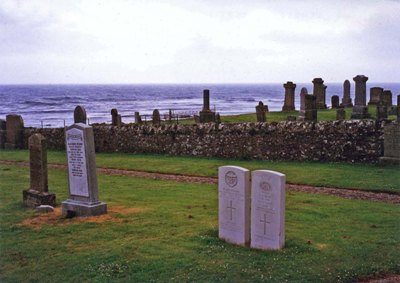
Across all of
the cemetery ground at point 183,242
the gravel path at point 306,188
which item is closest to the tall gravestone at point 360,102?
the cemetery ground at point 183,242

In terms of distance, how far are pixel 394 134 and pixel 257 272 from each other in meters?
11.7

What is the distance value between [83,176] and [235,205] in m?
4.37

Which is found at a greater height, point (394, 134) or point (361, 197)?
point (394, 134)

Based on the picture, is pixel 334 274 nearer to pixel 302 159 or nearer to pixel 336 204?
pixel 336 204

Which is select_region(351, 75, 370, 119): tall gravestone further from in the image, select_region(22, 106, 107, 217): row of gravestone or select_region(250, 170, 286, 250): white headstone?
select_region(250, 170, 286, 250): white headstone

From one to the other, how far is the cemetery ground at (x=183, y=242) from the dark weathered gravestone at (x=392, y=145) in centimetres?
255

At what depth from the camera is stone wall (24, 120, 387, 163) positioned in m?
18.4

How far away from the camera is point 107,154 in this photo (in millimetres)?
25062

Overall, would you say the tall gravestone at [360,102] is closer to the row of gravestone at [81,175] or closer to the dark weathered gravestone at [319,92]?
the dark weathered gravestone at [319,92]

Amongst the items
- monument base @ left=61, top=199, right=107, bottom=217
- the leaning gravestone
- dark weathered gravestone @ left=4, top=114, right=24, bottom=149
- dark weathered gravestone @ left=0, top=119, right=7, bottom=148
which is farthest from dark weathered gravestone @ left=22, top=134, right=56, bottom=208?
dark weathered gravestone @ left=0, top=119, right=7, bottom=148

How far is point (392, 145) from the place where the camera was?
56.7 feet

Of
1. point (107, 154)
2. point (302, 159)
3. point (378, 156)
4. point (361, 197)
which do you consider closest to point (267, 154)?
point (302, 159)

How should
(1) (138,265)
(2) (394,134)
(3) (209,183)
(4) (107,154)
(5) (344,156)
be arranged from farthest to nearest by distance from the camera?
(4) (107,154)
(5) (344,156)
(2) (394,134)
(3) (209,183)
(1) (138,265)

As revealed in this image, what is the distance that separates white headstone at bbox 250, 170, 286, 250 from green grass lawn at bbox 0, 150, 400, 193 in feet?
23.6
